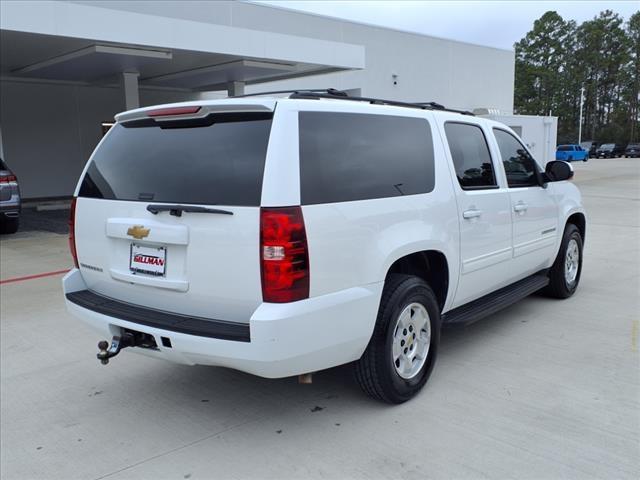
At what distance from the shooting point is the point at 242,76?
18.7 m

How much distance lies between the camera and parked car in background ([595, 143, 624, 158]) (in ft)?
183

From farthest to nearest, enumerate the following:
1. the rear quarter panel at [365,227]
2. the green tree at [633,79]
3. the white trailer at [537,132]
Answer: the green tree at [633,79], the white trailer at [537,132], the rear quarter panel at [365,227]

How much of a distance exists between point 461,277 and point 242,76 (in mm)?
15894

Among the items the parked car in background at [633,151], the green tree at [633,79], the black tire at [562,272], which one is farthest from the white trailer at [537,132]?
the green tree at [633,79]

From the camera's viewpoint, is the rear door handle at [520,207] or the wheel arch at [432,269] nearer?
the wheel arch at [432,269]

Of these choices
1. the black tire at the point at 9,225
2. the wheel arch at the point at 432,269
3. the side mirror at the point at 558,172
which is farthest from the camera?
the black tire at the point at 9,225

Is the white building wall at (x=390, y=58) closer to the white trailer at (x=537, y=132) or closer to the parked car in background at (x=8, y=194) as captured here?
the white trailer at (x=537, y=132)

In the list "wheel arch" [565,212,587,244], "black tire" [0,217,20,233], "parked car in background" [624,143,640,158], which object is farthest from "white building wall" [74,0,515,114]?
"parked car in background" [624,143,640,158]

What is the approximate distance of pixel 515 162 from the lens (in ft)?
17.5

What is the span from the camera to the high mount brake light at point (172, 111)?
3.40 metres

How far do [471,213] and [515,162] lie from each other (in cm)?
131

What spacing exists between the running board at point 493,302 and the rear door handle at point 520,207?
0.73 m

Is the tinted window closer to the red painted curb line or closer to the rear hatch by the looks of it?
the rear hatch

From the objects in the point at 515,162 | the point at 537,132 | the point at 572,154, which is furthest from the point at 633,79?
the point at 515,162
